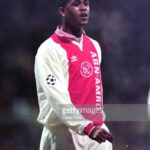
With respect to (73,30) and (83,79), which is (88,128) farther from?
(73,30)

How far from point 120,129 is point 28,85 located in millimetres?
616

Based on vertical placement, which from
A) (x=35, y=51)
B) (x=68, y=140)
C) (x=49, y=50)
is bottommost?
(x=68, y=140)

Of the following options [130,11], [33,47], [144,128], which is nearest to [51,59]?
[33,47]

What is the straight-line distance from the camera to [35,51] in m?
2.89

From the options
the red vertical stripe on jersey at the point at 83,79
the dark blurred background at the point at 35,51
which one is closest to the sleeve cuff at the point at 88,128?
the red vertical stripe on jersey at the point at 83,79

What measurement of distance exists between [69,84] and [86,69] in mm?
108

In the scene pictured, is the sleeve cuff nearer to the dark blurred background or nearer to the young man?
the young man

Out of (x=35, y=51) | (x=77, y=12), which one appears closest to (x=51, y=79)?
(x=77, y=12)

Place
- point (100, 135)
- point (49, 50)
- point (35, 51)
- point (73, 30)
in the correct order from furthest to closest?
point (35, 51) < point (73, 30) < point (49, 50) < point (100, 135)

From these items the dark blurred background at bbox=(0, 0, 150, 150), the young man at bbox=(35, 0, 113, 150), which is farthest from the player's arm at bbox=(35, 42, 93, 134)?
the dark blurred background at bbox=(0, 0, 150, 150)

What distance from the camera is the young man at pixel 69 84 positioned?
7.11 ft

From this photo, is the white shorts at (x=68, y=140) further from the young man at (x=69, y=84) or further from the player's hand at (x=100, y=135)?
the player's hand at (x=100, y=135)

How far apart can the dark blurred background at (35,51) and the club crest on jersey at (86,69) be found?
563 millimetres

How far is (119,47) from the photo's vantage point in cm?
296
